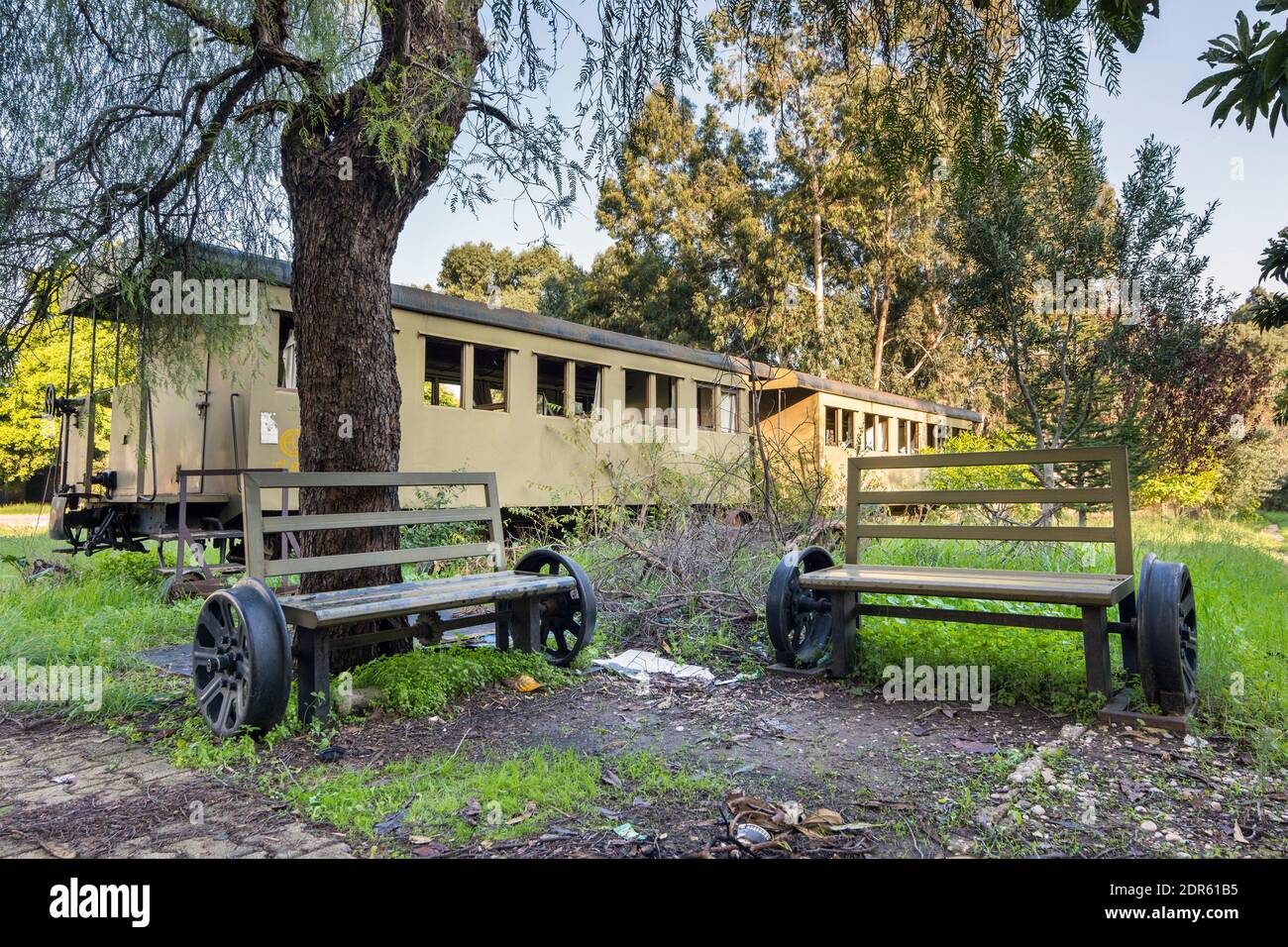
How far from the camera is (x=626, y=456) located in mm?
10344

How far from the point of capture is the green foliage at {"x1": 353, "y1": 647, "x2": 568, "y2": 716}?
3.53 metres

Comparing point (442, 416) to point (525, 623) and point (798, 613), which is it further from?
point (798, 613)

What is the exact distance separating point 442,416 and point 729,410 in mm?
5668

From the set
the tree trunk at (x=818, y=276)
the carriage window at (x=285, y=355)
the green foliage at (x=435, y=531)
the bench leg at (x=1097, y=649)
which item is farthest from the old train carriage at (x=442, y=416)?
the tree trunk at (x=818, y=276)

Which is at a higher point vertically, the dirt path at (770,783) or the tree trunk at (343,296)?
the tree trunk at (343,296)

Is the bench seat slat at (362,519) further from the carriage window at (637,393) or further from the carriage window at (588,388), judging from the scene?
the carriage window at (637,393)

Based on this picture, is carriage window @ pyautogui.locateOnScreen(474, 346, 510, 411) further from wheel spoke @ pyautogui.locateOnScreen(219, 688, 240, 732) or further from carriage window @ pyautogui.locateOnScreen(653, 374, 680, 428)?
wheel spoke @ pyautogui.locateOnScreen(219, 688, 240, 732)

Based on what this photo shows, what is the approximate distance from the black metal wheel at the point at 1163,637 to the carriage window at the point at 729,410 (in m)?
9.14

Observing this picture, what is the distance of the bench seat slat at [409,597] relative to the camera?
3115 mm

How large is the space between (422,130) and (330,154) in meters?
0.52

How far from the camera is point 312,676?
326 centimetres

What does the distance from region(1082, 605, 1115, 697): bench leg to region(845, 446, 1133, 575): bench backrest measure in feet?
1.20
